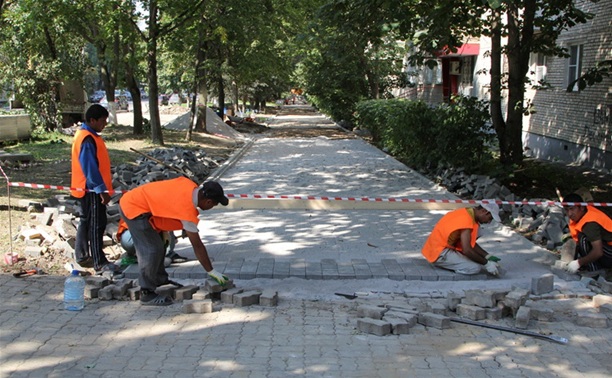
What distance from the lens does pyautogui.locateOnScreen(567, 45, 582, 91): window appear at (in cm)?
1772

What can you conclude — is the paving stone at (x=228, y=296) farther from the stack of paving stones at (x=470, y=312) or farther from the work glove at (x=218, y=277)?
the stack of paving stones at (x=470, y=312)

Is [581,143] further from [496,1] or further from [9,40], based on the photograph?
[9,40]

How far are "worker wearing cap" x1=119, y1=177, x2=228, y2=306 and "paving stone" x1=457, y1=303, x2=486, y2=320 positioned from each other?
216 cm

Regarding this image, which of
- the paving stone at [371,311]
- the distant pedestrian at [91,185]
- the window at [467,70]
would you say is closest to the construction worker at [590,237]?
the paving stone at [371,311]

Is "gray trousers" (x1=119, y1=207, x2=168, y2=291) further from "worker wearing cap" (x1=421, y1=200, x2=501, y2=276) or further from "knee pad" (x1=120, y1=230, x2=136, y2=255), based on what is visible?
"worker wearing cap" (x1=421, y1=200, x2=501, y2=276)


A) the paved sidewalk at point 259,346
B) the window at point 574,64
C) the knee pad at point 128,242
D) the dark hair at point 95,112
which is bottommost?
the paved sidewalk at point 259,346

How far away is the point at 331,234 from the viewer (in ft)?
28.6

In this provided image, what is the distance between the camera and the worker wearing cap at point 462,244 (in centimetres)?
667

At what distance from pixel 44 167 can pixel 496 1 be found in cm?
1010

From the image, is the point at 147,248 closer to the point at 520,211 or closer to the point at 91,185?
the point at 91,185

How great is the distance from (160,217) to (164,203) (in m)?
0.23

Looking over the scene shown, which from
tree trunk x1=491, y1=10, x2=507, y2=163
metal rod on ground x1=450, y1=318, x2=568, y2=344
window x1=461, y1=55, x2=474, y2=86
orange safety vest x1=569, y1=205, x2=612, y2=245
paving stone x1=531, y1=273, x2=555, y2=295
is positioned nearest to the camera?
metal rod on ground x1=450, y1=318, x2=568, y2=344

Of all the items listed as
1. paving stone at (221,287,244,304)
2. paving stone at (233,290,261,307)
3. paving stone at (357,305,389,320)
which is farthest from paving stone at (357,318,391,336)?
paving stone at (221,287,244,304)

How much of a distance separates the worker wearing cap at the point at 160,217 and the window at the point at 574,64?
1523 centimetres
